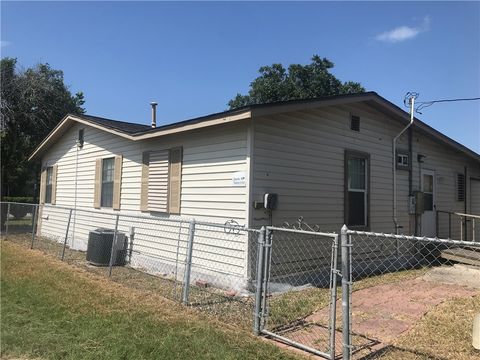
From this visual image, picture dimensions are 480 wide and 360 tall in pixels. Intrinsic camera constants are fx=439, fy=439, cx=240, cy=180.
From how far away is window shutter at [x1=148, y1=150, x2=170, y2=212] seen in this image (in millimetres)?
9258

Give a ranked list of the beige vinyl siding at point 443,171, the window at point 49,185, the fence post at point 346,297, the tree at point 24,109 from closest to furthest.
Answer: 1. the fence post at point 346,297
2. the beige vinyl siding at point 443,171
3. the window at point 49,185
4. the tree at point 24,109

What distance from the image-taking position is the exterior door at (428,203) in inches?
458

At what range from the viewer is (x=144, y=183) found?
10.0 meters

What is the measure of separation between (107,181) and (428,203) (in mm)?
8720

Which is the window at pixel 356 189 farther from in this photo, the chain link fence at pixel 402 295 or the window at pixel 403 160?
the window at pixel 403 160

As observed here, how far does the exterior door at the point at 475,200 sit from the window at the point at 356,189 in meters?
6.36

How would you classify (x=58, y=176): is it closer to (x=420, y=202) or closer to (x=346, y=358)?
(x=420, y=202)

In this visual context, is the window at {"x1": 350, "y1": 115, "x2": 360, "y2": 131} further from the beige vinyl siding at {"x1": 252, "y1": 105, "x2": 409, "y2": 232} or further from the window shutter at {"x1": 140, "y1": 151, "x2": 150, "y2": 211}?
the window shutter at {"x1": 140, "y1": 151, "x2": 150, "y2": 211}

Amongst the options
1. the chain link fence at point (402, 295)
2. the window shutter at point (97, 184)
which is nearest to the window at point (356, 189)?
the chain link fence at point (402, 295)

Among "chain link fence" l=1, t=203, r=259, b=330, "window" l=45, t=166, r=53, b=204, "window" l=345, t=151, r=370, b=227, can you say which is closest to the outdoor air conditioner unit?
"chain link fence" l=1, t=203, r=259, b=330

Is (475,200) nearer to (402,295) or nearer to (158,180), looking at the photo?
(402,295)

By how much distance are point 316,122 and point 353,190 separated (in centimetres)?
185

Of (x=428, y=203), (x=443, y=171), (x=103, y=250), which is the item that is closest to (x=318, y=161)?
(x=103, y=250)

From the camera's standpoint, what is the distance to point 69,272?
8297mm
